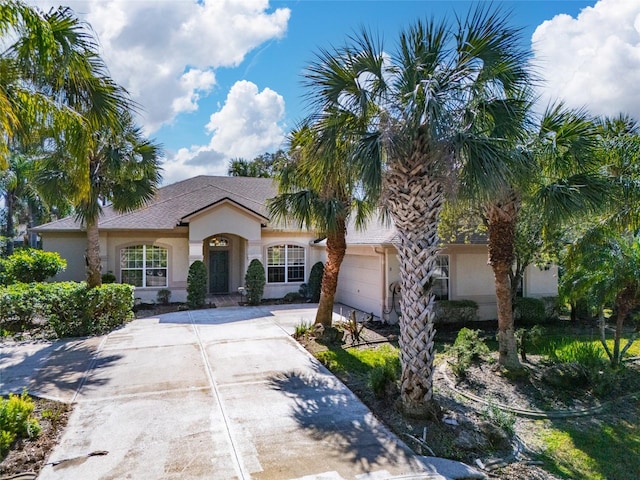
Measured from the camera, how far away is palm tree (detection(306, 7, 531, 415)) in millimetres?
6316

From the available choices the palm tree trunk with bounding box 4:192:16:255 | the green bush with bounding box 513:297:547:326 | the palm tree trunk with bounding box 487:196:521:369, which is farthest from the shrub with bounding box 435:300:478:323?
the palm tree trunk with bounding box 4:192:16:255

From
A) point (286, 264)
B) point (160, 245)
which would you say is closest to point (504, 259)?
point (286, 264)

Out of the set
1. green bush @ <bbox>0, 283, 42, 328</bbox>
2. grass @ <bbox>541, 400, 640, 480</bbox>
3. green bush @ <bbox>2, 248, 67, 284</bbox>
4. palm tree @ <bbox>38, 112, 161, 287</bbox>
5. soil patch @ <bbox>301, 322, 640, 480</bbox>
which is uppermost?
palm tree @ <bbox>38, 112, 161, 287</bbox>

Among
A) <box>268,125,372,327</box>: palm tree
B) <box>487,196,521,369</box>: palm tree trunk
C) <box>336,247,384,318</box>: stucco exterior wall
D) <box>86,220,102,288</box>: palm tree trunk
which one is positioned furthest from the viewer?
<box>336,247,384,318</box>: stucco exterior wall

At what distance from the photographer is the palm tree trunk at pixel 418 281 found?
6680mm

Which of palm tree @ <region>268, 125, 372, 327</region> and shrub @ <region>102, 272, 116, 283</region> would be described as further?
shrub @ <region>102, 272, 116, 283</region>

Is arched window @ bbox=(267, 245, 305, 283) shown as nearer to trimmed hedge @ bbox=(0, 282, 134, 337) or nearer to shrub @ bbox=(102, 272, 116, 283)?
shrub @ bbox=(102, 272, 116, 283)

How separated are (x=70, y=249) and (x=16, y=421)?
47.6 ft

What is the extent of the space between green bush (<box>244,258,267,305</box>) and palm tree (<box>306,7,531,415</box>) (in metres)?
11.6

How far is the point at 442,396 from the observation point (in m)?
7.81

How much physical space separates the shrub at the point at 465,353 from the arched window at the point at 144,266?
13521mm

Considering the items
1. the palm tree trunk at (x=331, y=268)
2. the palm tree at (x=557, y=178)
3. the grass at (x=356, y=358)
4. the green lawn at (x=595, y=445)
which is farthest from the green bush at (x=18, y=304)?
the palm tree at (x=557, y=178)

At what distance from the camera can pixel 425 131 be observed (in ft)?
21.5

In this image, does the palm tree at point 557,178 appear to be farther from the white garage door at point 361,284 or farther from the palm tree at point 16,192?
the palm tree at point 16,192
